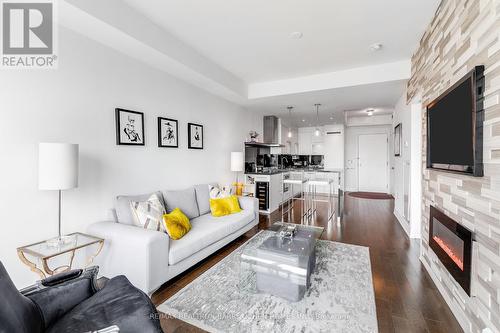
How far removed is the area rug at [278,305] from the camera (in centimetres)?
174

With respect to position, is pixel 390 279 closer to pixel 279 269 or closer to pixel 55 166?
pixel 279 269

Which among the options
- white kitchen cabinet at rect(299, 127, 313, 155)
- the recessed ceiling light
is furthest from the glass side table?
white kitchen cabinet at rect(299, 127, 313, 155)

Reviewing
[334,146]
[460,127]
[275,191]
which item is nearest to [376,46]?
[460,127]

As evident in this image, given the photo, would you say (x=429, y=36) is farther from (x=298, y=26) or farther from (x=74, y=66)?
(x=74, y=66)

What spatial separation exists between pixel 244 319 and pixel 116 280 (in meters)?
1.00

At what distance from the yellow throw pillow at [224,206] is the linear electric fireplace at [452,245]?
247 centimetres

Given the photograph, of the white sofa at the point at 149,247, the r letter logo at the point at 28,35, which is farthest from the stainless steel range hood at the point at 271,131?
the r letter logo at the point at 28,35

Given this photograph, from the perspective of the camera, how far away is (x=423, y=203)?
2766mm

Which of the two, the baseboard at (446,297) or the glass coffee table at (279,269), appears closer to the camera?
the baseboard at (446,297)

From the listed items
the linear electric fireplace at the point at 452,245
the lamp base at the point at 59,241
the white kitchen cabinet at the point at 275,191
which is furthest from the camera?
the white kitchen cabinet at the point at 275,191

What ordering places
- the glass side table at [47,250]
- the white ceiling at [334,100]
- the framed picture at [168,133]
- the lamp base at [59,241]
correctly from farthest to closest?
1. the white ceiling at [334,100]
2. the framed picture at [168,133]
3. the lamp base at [59,241]
4. the glass side table at [47,250]

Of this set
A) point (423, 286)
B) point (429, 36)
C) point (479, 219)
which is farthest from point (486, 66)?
point (423, 286)

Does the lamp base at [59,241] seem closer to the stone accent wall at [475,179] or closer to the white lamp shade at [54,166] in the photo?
the white lamp shade at [54,166]

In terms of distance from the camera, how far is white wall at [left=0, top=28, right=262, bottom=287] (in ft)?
6.27
